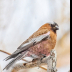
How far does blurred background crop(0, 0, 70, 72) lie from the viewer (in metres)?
1.11

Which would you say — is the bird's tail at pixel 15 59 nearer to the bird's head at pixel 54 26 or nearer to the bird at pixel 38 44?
the bird at pixel 38 44

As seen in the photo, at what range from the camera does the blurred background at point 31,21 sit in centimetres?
111

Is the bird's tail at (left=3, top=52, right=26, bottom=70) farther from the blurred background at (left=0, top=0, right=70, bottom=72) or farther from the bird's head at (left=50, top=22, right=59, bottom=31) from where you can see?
the bird's head at (left=50, top=22, right=59, bottom=31)

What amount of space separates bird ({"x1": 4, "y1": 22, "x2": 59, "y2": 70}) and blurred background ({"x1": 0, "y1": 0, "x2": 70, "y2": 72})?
0.04 meters

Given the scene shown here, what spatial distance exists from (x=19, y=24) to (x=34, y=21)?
135mm

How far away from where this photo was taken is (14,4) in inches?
46.0

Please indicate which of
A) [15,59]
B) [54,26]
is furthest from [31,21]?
[15,59]

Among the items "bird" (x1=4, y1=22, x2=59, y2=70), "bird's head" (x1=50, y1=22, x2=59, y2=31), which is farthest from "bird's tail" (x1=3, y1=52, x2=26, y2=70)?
"bird's head" (x1=50, y1=22, x2=59, y2=31)

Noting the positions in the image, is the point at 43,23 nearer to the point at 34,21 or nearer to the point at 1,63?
the point at 34,21

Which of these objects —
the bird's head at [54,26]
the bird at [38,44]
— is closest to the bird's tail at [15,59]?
the bird at [38,44]

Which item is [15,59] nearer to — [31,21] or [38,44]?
[38,44]

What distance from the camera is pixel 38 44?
3.63 ft

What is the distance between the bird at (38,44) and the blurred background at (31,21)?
0.04 meters

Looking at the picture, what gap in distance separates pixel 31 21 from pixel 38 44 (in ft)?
0.71
